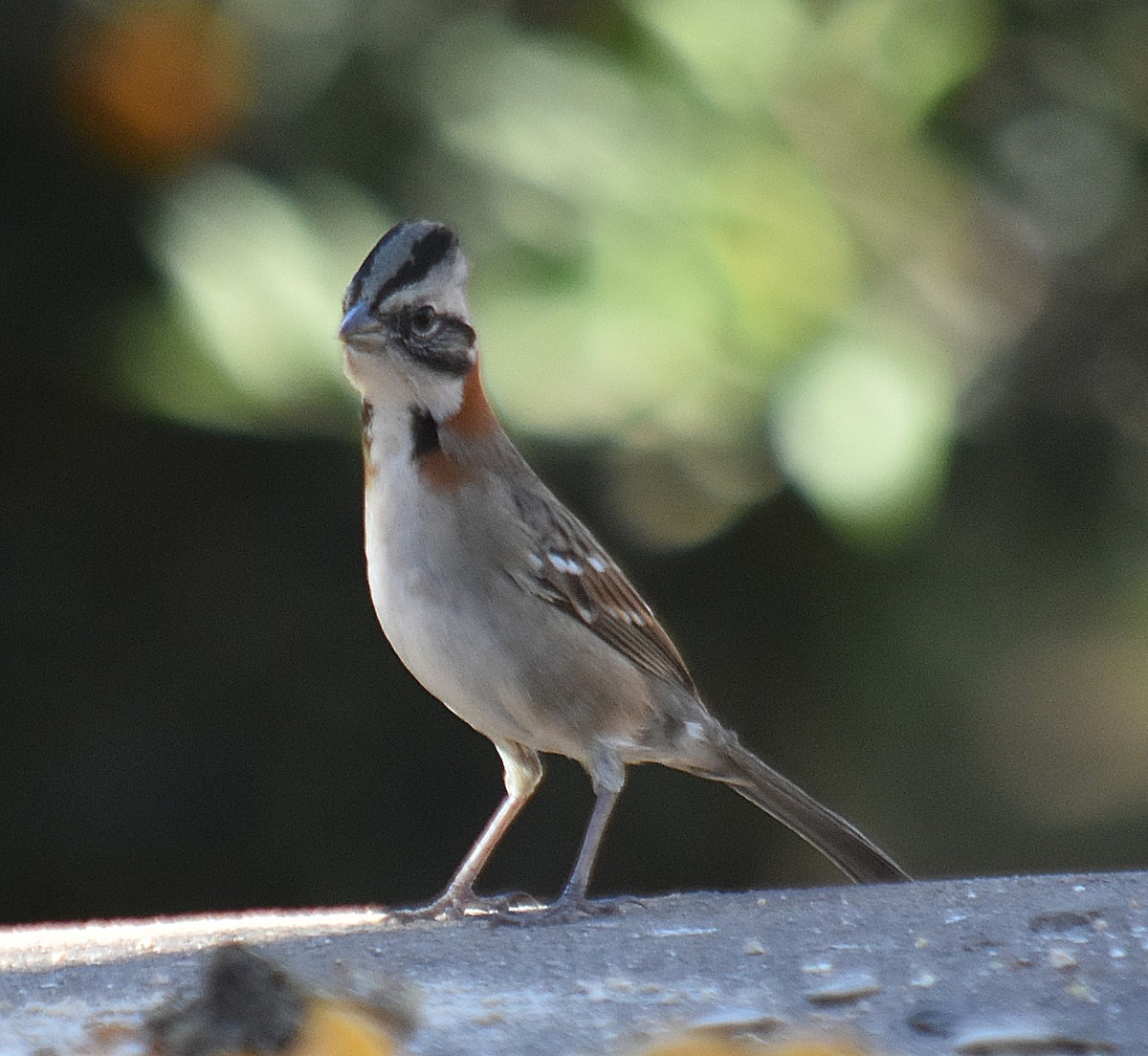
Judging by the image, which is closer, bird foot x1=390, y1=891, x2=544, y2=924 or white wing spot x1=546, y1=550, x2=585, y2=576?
bird foot x1=390, y1=891, x2=544, y2=924

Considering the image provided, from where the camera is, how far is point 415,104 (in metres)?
5.55

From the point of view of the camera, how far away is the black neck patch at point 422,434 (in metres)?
4.39

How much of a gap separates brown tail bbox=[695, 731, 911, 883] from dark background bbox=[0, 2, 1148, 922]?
771 mm

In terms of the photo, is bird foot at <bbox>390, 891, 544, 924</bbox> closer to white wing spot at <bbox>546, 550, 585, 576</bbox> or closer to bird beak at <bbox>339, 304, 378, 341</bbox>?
white wing spot at <bbox>546, 550, 585, 576</bbox>

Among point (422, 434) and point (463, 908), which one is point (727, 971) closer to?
point (463, 908)

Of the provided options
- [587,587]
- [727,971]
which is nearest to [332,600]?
[587,587]

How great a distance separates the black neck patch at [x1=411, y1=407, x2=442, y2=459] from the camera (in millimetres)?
4391

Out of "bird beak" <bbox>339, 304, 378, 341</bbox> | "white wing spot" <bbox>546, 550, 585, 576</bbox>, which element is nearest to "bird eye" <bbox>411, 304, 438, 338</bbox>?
"bird beak" <bbox>339, 304, 378, 341</bbox>

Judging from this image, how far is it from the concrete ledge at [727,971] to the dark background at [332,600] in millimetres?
1805

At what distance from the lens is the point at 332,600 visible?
619 centimetres

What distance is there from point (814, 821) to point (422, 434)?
133 cm

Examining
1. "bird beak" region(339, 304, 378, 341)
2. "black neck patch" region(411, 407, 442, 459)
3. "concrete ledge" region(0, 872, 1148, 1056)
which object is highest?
"bird beak" region(339, 304, 378, 341)

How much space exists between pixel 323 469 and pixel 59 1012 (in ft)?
9.49

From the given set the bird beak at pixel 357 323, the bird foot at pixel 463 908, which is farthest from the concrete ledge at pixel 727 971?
the bird beak at pixel 357 323
